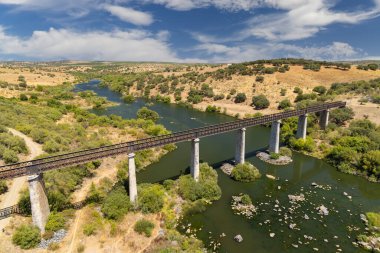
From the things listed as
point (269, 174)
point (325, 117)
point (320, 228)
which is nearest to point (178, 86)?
point (325, 117)

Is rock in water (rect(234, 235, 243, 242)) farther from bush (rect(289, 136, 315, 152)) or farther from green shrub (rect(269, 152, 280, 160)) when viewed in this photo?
bush (rect(289, 136, 315, 152))

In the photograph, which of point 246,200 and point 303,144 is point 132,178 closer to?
point 246,200

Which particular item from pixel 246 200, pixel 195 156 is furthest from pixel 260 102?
pixel 246 200

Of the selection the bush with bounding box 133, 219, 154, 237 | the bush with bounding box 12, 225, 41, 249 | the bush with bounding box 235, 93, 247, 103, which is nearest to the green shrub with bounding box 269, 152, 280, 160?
the bush with bounding box 133, 219, 154, 237

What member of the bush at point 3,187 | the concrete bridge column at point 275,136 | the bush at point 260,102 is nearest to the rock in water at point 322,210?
the concrete bridge column at point 275,136

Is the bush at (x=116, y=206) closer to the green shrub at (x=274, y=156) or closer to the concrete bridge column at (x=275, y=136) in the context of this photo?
the green shrub at (x=274, y=156)

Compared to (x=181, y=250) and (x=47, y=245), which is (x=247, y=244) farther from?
(x=47, y=245)
